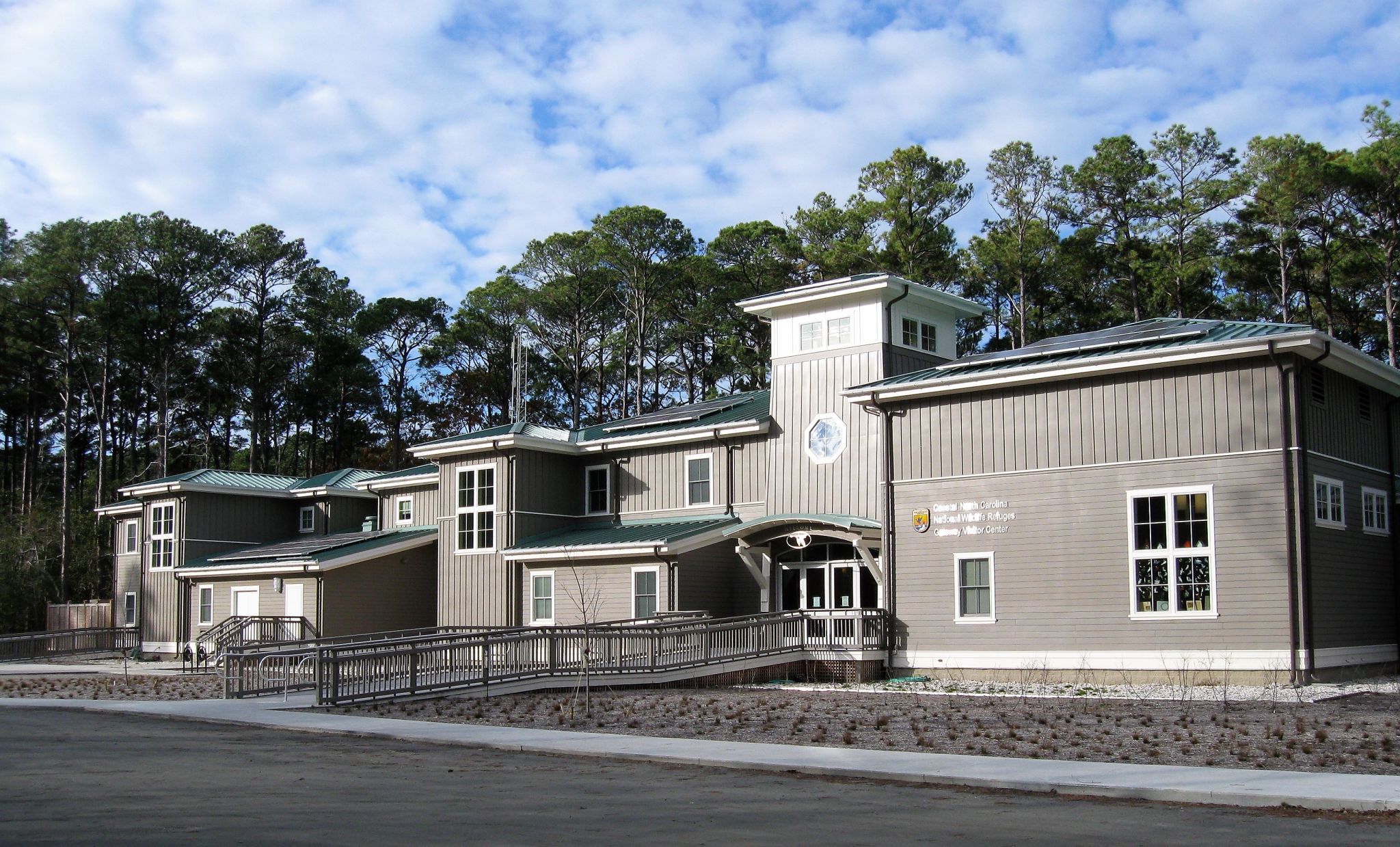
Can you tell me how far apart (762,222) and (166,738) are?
4015 cm

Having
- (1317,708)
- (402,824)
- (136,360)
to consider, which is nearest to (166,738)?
(402,824)

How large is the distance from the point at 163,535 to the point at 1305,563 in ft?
115

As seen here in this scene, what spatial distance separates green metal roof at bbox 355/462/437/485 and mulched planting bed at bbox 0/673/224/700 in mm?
9696

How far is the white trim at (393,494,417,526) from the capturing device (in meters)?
38.9

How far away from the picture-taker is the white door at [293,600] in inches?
1363

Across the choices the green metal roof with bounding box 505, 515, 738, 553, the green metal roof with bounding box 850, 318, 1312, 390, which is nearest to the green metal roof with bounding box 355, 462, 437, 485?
the green metal roof with bounding box 505, 515, 738, 553

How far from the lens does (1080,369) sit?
2228 cm

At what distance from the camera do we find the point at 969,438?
24.0 meters

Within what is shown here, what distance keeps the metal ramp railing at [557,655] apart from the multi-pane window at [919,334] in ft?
24.1

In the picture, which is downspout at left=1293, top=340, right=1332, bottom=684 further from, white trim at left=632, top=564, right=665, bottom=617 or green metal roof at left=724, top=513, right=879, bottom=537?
white trim at left=632, top=564, right=665, bottom=617

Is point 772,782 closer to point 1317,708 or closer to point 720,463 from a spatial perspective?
point 1317,708

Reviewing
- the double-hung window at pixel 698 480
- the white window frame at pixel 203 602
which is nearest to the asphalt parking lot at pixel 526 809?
the double-hung window at pixel 698 480

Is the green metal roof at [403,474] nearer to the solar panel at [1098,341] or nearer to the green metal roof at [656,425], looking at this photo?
the green metal roof at [656,425]

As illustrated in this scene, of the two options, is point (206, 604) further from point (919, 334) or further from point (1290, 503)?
point (1290, 503)
